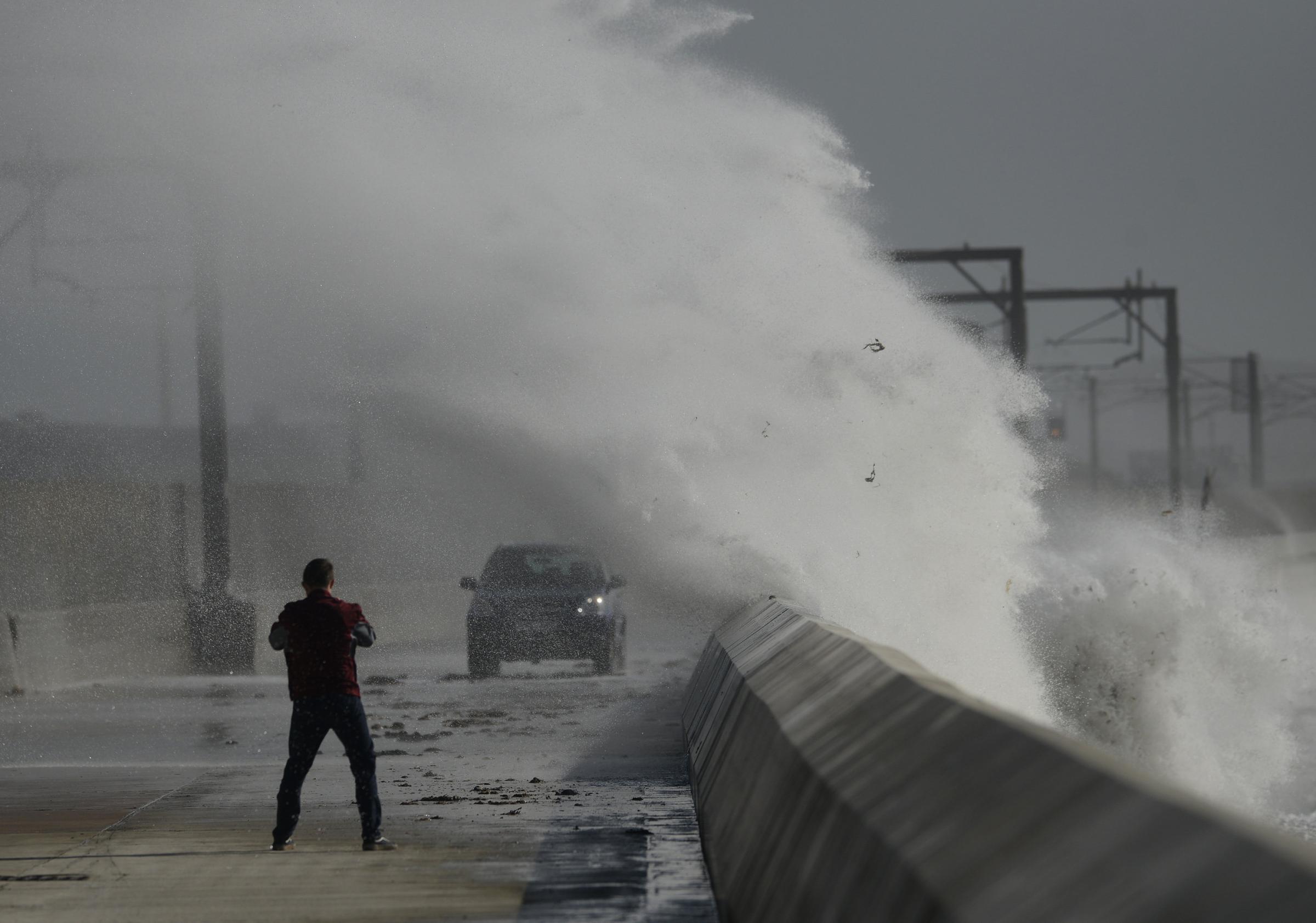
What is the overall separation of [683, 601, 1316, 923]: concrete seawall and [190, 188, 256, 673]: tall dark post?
645 inches

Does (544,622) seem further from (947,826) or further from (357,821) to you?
(947,826)

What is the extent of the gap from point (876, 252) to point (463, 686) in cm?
1139

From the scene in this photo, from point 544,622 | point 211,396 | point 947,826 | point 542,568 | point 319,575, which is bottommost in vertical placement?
point 544,622

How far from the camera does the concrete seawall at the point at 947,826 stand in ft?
8.22

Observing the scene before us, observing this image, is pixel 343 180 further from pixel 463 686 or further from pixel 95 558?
pixel 463 686

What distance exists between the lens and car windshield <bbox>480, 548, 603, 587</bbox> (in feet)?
67.3

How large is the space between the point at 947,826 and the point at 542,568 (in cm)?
1750

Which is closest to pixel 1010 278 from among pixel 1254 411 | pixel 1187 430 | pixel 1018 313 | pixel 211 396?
pixel 1018 313

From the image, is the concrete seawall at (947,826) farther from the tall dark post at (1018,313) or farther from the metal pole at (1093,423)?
the metal pole at (1093,423)

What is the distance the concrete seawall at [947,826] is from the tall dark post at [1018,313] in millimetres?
30932

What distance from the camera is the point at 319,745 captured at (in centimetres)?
812

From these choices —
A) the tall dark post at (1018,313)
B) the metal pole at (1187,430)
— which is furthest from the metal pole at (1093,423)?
the tall dark post at (1018,313)

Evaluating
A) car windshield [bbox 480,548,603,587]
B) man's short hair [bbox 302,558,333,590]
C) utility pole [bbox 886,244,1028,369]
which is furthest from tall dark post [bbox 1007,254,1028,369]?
man's short hair [bbox 302,558,333,590]

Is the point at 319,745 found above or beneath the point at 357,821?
above
